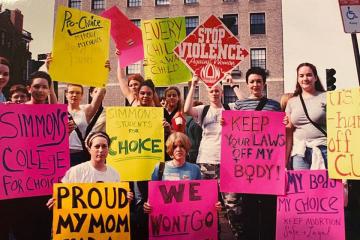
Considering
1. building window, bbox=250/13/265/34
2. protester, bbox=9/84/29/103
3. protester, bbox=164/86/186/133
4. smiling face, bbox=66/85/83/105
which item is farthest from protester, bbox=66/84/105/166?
building window, bbox=250/13/265/34

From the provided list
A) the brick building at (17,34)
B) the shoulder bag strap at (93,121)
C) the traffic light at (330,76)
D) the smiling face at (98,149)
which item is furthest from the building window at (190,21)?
the smiling face at (98,149)

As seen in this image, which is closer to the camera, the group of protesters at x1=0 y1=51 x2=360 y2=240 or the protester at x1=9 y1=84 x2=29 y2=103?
the group of protesters at x1=0 y1=51 x2=360 y2=240

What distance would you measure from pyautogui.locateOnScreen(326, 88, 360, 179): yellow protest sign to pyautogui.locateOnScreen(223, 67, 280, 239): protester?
578 millimetres

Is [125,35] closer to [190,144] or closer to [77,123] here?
[77,123]

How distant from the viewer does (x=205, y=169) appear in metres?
4.37

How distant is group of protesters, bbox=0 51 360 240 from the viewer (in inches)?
152

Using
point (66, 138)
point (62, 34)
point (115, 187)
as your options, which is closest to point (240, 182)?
point (115, 187)

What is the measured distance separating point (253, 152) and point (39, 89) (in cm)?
216

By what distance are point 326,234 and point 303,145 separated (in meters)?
0.86

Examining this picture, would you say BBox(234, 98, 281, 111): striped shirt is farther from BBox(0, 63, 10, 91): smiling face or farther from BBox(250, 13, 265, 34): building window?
BBox(250, 13, 265, 34): building window

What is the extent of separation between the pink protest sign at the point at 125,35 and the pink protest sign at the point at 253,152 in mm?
1822

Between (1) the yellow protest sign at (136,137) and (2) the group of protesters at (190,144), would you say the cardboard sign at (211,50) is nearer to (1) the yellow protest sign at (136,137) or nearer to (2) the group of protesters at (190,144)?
(2) the group of protesters at (190,144)

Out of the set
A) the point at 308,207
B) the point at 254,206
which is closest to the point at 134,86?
the point at 254,206

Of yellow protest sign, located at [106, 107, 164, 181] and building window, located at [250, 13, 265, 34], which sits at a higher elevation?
building window, located at [250, 13, 265, 34]
